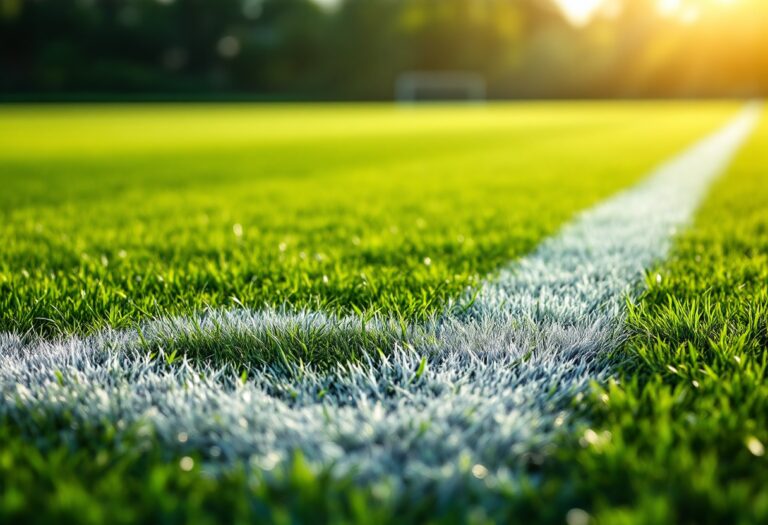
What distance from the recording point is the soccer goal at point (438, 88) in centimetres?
4903

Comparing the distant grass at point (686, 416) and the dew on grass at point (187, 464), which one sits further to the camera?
the dew on grass at point (187, 464)

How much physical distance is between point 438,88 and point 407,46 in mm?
7272

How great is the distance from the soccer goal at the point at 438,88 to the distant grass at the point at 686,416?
4697 cm

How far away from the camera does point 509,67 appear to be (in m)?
54.6

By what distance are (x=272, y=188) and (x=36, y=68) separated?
156ft

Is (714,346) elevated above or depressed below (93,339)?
above

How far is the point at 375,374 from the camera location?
1336 millimetres

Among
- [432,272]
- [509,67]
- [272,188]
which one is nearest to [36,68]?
[509,67]

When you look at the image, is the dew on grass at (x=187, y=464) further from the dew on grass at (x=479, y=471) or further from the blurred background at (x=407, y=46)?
the blurred background at (x=407, y=46)

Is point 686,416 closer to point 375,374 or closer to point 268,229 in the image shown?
point 375,374

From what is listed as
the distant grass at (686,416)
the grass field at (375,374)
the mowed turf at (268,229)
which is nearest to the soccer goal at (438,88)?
the mowed turf at (268,229)

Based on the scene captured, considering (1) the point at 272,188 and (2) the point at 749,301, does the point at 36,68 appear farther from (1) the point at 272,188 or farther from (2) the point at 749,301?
(2) the point at 749,301

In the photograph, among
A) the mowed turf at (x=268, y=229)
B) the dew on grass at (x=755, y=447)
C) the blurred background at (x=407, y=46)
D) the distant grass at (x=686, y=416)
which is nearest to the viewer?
the distant grass at (x=686, y=416)

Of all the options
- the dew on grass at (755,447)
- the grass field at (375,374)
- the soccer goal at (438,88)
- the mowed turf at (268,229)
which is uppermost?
the dew on grass at (755,447)
